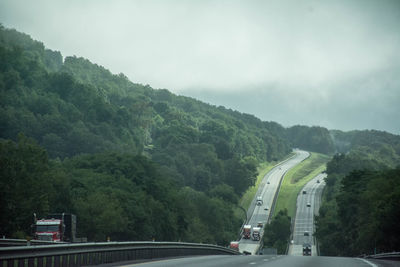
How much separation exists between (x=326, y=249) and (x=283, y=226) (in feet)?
128

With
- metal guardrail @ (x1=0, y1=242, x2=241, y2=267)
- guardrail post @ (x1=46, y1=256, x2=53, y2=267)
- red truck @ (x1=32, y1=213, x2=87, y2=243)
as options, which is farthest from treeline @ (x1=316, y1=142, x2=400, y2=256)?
guardrail post @ (x1=46, y1=256, x2=53, y2=267)

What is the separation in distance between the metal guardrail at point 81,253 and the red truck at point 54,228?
54.0 ft

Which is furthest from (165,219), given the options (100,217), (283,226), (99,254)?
(99,254)

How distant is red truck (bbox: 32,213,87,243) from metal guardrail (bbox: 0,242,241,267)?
54.0ft

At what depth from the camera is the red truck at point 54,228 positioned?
179ft

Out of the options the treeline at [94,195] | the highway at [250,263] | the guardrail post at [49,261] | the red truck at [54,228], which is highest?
the treeline at [94,195]

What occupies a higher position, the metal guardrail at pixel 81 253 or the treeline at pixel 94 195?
the treeline at pixel 94 195

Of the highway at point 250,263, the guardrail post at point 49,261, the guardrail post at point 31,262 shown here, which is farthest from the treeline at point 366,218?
the guardrail post at point 31,262

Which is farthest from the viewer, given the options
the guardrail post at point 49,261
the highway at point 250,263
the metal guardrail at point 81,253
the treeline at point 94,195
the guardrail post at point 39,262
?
the treeline at point 94,195

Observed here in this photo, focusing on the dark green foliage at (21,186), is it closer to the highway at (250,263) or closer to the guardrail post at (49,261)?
the highway at (250,263)

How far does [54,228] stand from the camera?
183 feet

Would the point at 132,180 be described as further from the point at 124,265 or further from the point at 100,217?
the point at 124,265

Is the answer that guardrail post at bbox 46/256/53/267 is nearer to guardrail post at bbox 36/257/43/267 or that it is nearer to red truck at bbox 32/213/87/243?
guardrail post at bbox 36/257/43/267

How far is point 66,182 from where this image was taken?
11394 centimetres
